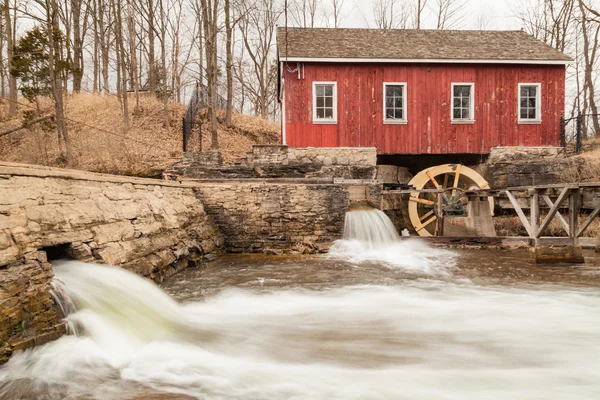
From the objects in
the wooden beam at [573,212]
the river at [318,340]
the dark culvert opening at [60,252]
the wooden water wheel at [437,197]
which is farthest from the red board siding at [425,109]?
the dark culvert opening at [60,252]

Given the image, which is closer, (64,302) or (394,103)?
(64,302)

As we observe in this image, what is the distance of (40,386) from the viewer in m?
2.88

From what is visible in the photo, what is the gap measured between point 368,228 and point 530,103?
8.67 metres

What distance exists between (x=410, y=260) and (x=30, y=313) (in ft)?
24.3

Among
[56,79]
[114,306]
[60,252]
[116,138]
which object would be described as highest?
[56,79]

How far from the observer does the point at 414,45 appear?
14578 mm

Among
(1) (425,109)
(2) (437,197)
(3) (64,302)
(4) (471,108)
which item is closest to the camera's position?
(3) (64,302)

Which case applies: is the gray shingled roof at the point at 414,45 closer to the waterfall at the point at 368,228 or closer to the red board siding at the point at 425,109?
the red board siding at the point at 425,109

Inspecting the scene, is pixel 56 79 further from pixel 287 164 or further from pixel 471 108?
pixel 471 108

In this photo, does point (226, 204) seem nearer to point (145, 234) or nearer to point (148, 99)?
point (145, 234)

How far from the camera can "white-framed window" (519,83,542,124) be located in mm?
13836

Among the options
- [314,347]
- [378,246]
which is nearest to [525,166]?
[378,246]

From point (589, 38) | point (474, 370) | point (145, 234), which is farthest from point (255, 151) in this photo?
point (589, 38)

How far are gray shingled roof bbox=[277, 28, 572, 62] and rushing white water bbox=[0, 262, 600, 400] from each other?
10.1 m
